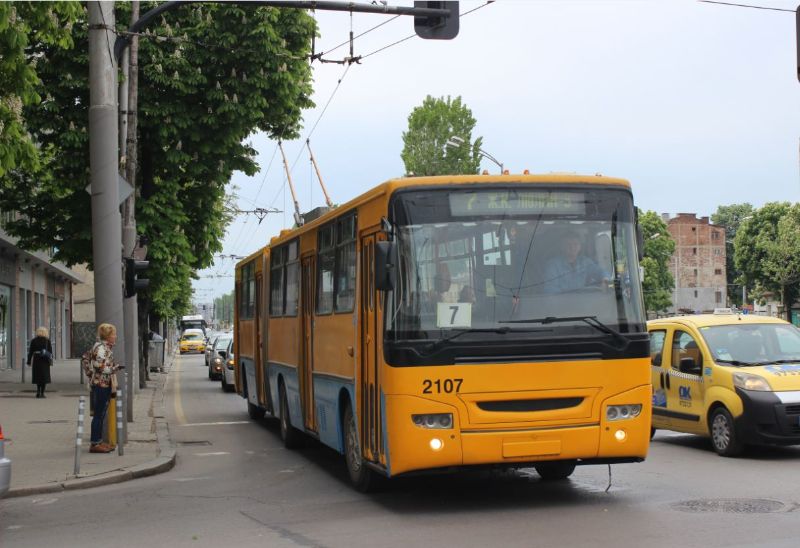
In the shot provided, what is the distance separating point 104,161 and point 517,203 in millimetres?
7849

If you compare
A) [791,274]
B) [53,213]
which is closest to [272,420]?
[53,213]

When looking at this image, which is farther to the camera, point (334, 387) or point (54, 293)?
point (54, 293)

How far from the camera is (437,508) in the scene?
1013 cm

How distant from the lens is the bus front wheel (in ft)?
36.1

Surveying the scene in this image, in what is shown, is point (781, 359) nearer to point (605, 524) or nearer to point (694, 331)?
point (694, 331)

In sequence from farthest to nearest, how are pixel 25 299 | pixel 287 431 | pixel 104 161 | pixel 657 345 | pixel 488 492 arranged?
pixel 25 299 < pixel 287 431 < pixel 104 161 < pixel 657 345 < pixel 488 492

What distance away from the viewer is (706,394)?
13.7m

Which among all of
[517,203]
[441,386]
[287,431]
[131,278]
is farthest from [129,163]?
[441,386]

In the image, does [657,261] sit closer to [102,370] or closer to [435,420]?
[102,370]

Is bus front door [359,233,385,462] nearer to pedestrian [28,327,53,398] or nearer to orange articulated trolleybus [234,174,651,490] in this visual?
orange articulated trolleybus [234,174,651,490]

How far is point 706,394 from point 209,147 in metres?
17.1

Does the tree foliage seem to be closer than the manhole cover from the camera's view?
No

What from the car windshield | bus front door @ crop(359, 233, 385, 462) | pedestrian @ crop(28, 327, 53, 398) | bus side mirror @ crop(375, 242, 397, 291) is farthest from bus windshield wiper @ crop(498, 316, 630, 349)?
pedestrian @ crop(28, 327, 53, 398)

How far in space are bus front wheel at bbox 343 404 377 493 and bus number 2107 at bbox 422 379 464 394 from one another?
153 centimetres
